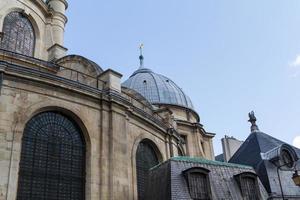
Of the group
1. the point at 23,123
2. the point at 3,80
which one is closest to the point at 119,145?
the point at 23,123

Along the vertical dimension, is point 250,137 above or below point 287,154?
above

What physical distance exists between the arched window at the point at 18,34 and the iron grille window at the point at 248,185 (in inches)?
574

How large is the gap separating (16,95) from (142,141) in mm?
7453

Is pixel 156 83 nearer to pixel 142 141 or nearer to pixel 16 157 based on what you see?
pixel 142 141

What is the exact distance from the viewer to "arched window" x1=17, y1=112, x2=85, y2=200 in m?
14.1

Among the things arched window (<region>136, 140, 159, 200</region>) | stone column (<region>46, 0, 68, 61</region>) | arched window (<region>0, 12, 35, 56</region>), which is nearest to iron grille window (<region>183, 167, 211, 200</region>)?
arched window (<region>136, 140, 159, 200</region>)

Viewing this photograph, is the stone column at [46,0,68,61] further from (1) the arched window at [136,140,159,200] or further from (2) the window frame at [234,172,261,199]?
(2) the window frame at [234,172,261,199]

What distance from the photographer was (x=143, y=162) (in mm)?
19391

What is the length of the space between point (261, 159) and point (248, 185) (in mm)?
7734

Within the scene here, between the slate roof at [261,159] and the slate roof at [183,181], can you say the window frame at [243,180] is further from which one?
the slate roof at [261,159]

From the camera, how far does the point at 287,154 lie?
82.4 feet

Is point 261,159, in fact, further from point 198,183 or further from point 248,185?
point 198,183

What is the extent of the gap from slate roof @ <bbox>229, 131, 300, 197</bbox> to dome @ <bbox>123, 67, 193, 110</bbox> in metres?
8.51

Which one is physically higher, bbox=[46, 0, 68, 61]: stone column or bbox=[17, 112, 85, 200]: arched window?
bbox=[46, 0, 68, 61]: stone column
